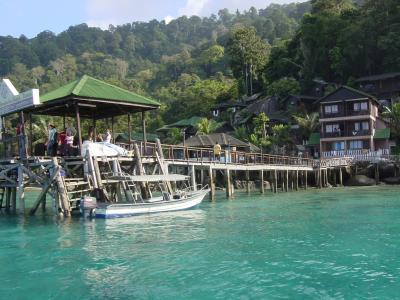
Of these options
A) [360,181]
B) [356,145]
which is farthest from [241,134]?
[360,181]

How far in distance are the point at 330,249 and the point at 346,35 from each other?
65.0m

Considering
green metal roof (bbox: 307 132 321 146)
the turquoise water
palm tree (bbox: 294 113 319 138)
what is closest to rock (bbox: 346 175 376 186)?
green metal roof (bbox: 307 132 321 146)

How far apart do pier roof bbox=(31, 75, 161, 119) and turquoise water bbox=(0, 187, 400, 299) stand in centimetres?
583

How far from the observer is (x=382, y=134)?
60.9m

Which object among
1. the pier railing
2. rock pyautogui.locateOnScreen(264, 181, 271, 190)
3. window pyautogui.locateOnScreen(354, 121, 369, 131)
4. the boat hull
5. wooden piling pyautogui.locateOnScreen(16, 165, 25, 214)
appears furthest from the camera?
window pyautogui.locateOnScreen(354, 121, 369, 131)

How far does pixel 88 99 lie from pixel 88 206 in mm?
5222

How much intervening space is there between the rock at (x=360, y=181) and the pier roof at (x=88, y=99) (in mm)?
30592

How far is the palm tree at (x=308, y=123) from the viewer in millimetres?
67000

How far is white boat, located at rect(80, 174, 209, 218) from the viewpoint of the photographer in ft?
73.3

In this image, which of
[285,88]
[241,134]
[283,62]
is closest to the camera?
[241,134]

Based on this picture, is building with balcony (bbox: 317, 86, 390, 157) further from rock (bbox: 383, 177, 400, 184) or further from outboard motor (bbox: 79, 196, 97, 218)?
outboard motor (bbox: 79, 196, 97, 218)

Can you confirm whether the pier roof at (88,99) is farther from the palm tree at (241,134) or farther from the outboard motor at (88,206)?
the palm tree at (241,134)

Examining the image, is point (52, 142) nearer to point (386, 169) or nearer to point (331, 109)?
point (386, 169)

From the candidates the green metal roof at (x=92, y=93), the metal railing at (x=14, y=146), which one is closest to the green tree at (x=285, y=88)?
the green metal roof at (x=92, y=93)
